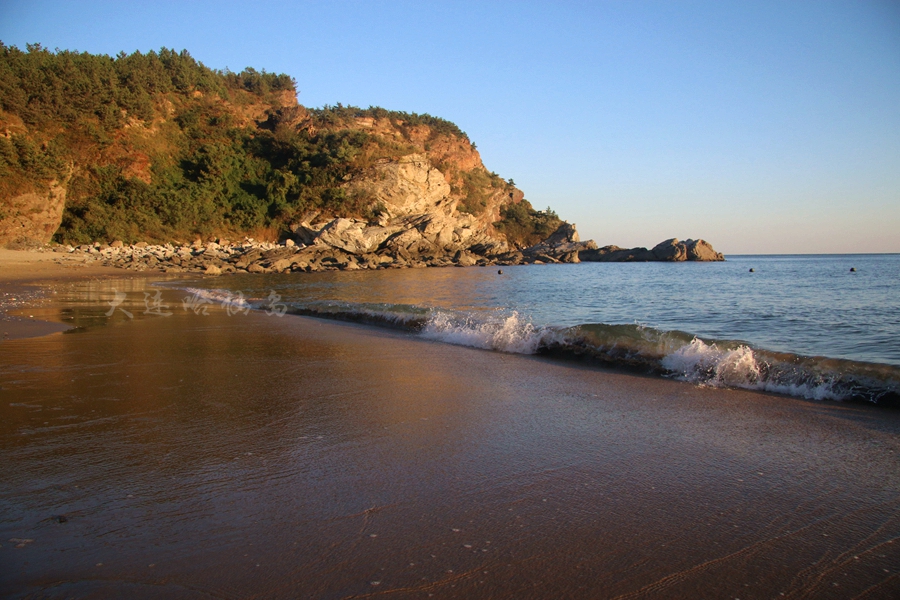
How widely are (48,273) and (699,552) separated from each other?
80.1 ft

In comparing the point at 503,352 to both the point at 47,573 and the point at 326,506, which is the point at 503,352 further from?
the point at 47,573

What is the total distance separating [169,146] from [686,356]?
4279 centimetres

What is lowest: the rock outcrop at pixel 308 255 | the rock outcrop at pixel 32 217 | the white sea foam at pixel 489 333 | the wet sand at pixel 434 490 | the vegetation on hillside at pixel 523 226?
the wet sand at pixel 434 490

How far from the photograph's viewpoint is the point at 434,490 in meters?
2.60

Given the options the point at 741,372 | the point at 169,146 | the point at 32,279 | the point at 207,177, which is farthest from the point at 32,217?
the point at 741,372

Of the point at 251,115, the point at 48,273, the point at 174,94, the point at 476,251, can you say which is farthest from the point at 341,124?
the point at 48,273

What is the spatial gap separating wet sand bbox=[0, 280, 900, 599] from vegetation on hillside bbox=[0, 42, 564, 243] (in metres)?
30.7

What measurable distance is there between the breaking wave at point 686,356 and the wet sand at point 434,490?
320 mm

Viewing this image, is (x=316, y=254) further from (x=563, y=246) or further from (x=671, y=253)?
(x=671, y=253)

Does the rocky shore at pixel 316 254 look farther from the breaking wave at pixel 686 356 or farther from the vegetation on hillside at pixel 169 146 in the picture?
the breaking wave at pixel 686 356

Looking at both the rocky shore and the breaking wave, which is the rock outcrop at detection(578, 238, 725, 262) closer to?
the rocky shore

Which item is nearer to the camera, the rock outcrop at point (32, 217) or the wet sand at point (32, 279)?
the wet sand at point (32, 279)

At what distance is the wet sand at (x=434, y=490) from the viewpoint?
189cm

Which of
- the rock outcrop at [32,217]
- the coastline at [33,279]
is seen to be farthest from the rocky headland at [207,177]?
the coastline at [33,279]
